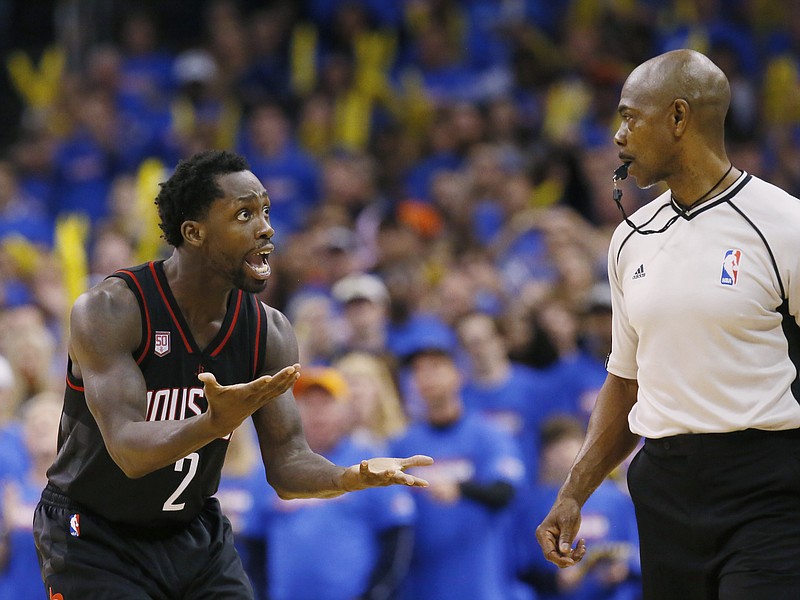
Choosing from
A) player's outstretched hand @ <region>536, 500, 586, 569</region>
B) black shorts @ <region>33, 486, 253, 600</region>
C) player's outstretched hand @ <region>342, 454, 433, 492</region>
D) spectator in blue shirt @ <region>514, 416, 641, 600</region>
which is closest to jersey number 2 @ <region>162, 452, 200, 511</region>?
black shorts @ <region>33, 486, 253, 600</region>

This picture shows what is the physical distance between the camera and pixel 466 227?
38.2ft

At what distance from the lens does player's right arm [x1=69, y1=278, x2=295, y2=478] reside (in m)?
4.28

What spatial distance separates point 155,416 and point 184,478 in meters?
0.26

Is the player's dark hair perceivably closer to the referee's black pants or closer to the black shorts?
the black shorts

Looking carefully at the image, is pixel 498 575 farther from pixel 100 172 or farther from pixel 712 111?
pixel 100 172

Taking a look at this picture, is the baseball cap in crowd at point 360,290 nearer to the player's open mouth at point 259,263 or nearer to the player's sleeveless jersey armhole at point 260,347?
the player's sleeveless jersey armhole at point 260,347

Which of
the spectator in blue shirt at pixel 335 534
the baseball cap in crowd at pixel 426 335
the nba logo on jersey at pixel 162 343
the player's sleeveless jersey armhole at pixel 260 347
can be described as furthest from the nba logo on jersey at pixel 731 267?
the baseball cap in crowd at pixel 426 335

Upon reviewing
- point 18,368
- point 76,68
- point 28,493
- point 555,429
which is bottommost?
point 555,429

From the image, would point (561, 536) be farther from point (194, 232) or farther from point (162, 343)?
point (194, 232)

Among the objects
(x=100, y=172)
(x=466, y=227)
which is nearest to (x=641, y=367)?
(x=466, y=227)

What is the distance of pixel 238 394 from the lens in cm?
424

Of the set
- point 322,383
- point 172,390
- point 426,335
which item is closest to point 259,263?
point 172,390

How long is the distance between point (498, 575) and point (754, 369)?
12.4ft

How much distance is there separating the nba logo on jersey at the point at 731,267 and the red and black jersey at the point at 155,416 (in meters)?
1.76
